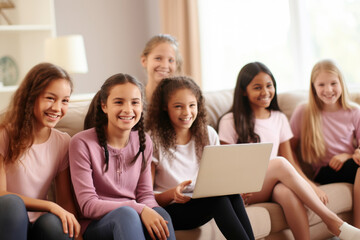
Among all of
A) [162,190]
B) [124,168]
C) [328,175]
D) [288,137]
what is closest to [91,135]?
[124,168]

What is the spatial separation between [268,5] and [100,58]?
1.75 metres

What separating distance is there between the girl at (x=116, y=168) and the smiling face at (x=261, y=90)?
0.73 m

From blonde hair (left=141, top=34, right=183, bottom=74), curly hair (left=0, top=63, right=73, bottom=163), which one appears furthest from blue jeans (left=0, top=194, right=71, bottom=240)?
blonde hair (left=141, top=34, right=183, bottom=74)

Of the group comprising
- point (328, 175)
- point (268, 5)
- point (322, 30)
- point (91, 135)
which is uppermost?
point (268, 5)

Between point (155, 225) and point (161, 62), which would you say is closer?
point (155, 225)

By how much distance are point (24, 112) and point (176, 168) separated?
2.22 feet

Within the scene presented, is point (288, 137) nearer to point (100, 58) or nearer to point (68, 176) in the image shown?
point (68, 176)

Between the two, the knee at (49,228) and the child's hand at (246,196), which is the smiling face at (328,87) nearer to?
the child's hand at (246,196)

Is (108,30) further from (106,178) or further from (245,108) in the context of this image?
(106,178)

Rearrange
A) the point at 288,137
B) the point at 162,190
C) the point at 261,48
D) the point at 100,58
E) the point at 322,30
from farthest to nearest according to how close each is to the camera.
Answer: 1. the point at 100,58
2. the point at 261,48
3. the point at 322,30
4. the point at 288,137
5. the point at 162,190

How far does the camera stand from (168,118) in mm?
2195

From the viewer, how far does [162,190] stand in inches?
81.7

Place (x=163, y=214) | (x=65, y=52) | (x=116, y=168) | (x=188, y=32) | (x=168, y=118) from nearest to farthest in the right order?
(x=163, y=214)
(x=116, y=168)
(x=168, y=118)
(x=65, y=52)
(x=188, y=32)

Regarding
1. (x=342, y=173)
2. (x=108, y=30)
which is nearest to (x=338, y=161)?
(x=342, y=173)
